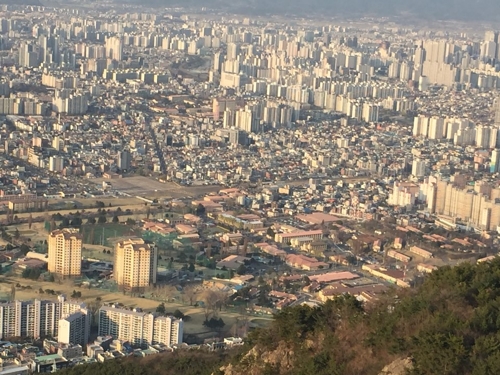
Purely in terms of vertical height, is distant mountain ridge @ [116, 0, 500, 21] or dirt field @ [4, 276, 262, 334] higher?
distant mountain ridge @ [116, 0, 500, 21]

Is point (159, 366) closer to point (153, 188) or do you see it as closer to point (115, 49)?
point (153, 188)

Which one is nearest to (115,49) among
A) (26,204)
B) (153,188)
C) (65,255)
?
(153,188)

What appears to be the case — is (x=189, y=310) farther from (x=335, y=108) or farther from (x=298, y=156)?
(x=335, y=108)

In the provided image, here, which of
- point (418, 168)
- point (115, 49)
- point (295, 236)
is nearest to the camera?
point (295, 236)

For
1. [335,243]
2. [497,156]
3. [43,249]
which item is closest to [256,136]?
[497,156]

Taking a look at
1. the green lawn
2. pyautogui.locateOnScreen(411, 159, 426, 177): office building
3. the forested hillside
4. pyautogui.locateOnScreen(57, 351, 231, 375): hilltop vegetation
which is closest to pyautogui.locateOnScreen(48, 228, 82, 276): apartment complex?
the green lawn

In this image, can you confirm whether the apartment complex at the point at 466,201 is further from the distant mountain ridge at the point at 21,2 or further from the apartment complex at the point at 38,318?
the distant mountain ridge at the point at 21,2

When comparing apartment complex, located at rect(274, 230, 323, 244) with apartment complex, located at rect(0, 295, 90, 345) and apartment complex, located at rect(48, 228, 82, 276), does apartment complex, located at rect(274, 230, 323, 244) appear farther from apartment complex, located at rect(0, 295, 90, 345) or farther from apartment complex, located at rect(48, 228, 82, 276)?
apartment complex, located at rect(0, 295, 90, 345)
